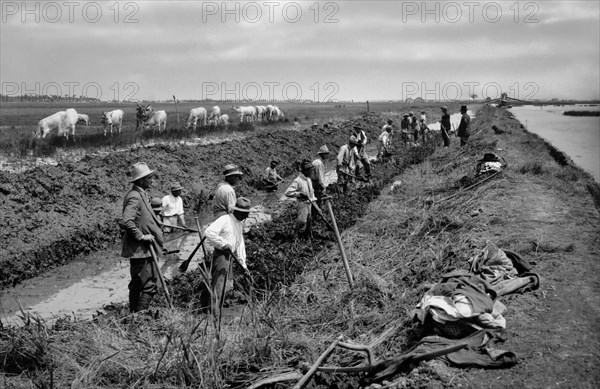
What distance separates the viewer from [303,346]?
457 cm

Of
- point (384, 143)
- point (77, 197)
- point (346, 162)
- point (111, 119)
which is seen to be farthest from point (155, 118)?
point (346, 162)

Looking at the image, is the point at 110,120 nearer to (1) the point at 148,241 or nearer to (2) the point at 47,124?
(2) the point at 47,124

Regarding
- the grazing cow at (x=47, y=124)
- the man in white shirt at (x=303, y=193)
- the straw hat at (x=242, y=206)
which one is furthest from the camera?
the grazing cow at (x=47, y=124)

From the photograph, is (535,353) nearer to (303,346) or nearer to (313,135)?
(303,346)

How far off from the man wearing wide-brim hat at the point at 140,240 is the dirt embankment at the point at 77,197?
3761mm

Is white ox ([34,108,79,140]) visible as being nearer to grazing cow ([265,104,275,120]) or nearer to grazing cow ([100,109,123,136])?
grazing cow ([100,109,123,136])

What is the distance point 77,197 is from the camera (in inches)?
442

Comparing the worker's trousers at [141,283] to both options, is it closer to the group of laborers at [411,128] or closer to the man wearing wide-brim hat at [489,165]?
the man wearing wide-brim hat at [489,165]

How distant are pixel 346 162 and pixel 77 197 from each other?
6.19 m

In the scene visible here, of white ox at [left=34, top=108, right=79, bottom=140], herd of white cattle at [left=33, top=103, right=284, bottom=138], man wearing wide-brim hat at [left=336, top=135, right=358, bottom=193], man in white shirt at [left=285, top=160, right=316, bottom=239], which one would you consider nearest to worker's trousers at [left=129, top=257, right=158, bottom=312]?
man in white shirt at [left=285, top=160, right=316, bottom=239]

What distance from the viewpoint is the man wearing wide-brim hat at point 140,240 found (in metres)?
5.55

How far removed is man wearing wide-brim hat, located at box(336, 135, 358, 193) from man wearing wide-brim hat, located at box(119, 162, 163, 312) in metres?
7.01

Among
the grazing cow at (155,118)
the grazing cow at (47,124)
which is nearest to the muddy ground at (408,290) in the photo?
the grazing cow at (47,124)

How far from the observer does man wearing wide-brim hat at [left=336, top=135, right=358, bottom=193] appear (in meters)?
12.5
